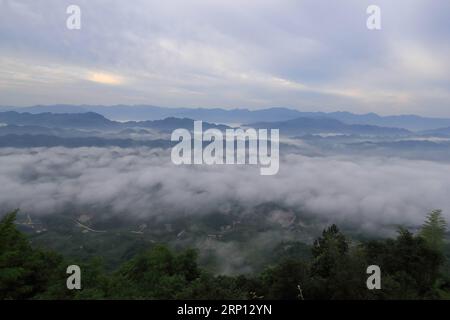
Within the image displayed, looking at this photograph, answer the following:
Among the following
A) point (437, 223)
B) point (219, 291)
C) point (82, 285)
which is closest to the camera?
point (219, 291)

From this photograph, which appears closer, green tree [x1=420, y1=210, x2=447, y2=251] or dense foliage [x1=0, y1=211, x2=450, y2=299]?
dense foliage [x1=0, y1=211, x2=450, y2=299]

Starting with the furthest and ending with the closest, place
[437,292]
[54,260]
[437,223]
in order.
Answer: [437,223], [54,260], [437,292]

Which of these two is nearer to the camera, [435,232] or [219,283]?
[219,283]

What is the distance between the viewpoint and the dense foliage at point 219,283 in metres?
19.7

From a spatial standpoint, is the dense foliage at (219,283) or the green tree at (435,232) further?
the green tree at (435,232)

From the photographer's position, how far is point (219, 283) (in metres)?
26.8

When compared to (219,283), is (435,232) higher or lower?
higher

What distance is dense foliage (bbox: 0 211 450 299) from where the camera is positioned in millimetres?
19719

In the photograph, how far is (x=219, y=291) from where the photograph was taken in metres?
18.4
